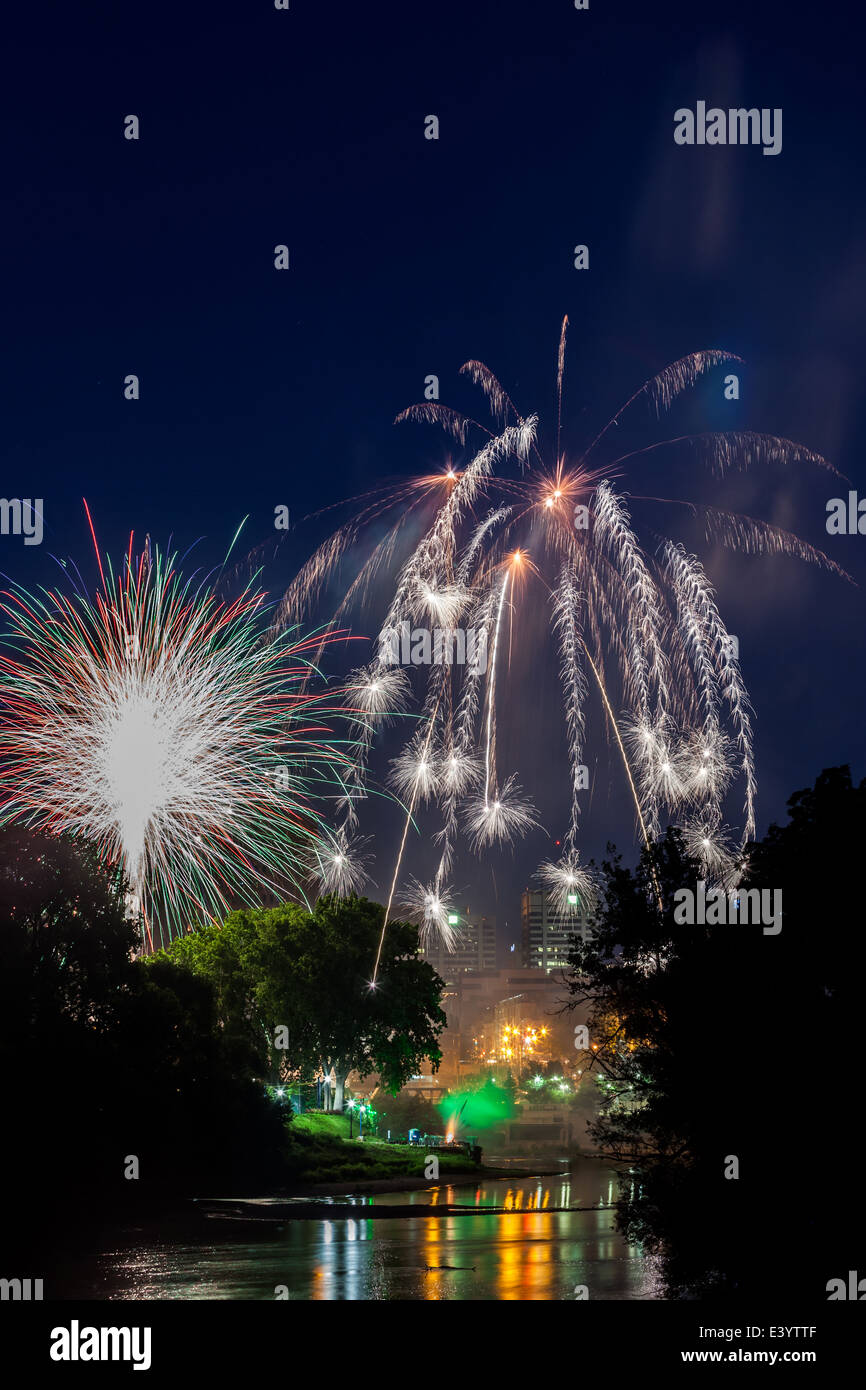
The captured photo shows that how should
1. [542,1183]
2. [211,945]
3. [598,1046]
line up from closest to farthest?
[598,1046] → [542,1183] → [211,945]

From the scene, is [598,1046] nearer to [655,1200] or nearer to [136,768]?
[655,1200]

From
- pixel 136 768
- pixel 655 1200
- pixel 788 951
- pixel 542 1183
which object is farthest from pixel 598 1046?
pixel 542 1183

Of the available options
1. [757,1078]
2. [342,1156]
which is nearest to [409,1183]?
[342,1156]

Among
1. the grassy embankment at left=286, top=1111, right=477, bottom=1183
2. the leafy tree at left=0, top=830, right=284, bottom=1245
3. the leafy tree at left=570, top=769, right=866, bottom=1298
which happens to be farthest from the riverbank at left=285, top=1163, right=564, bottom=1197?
the leafy tree at left=570, top=769, right=866, bottom=1298

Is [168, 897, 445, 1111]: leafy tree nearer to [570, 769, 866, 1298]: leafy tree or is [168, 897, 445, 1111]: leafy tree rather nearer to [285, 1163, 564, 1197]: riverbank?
[285, 1163, 564, 1197]: riverbank

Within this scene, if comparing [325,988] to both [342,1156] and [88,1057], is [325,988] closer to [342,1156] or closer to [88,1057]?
[342,1156]
